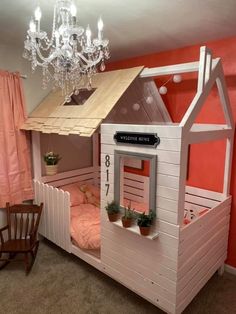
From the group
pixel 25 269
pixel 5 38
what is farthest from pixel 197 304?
pixel 5 38

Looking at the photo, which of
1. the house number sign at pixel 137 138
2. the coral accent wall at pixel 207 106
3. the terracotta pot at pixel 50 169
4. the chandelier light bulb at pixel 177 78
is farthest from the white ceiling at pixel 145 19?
the terracotta pot at pixel 50 169

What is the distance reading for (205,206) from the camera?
278 cm

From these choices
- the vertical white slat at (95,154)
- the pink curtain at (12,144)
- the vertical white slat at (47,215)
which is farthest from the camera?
the vertical white slat at (95,154)

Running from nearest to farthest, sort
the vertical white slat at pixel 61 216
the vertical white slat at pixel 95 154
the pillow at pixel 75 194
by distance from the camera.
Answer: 1. the vertical white slat at pixel 61 216
2. the pillow at pixel 75 194
3. the vertical white slat at pixel 95 154

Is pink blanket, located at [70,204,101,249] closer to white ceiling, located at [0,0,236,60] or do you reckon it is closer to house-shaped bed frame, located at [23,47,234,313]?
Result: house-shaped bed frame, located at [23,47,234,313]

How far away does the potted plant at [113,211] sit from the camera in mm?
2133

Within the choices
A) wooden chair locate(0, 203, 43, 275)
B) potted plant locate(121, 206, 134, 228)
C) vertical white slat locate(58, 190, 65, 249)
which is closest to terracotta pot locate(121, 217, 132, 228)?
potted plant locate(121, 206, 134, 228)

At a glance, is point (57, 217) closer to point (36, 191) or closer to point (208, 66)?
point (36, 191)

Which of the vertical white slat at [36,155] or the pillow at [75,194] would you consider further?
the pillow at [75,194]

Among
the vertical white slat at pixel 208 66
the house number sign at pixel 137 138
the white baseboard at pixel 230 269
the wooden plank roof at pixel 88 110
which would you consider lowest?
the white baseboard at pixel 230 269

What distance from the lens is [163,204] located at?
1.89 meters

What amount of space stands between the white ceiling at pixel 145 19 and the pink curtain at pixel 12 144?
1.73ft

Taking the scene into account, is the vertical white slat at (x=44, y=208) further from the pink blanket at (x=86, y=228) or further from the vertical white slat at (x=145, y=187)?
the vertical white slat at (x=145, y=187)

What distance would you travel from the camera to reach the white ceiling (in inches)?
71.5
